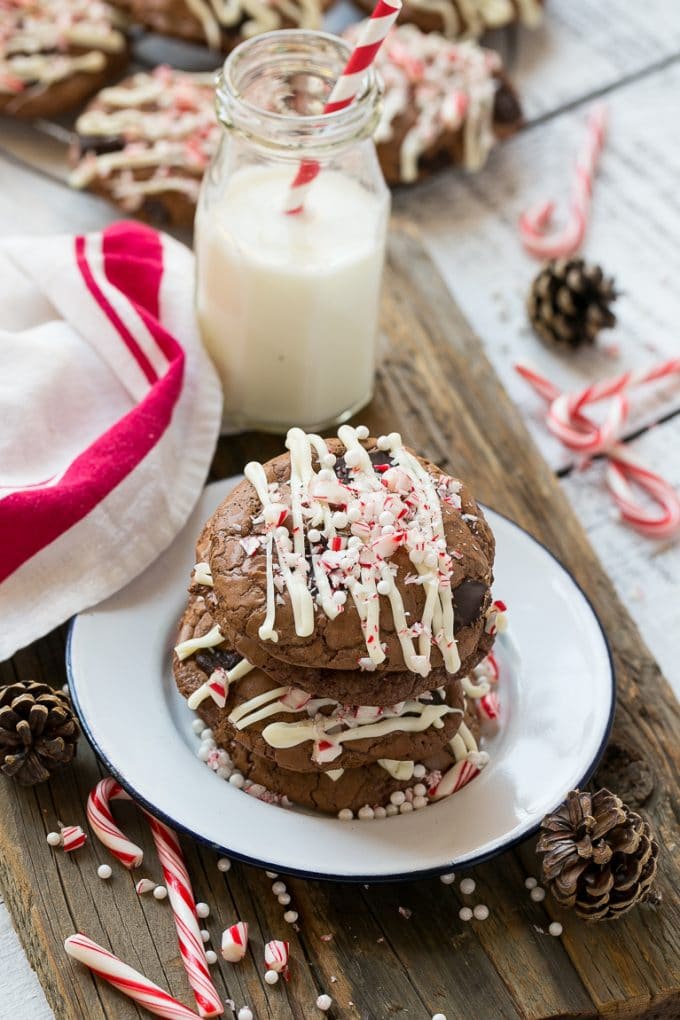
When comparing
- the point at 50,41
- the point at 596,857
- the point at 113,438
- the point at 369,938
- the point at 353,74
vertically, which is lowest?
the point at 369,938

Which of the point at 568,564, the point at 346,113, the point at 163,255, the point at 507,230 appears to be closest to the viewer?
the point at 346,113

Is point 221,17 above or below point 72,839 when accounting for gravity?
above

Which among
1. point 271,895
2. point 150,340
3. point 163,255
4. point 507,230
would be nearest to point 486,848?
point 271,895

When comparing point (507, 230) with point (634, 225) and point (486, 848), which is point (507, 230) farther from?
point (486, 848)

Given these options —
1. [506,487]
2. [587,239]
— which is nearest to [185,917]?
[506,487]

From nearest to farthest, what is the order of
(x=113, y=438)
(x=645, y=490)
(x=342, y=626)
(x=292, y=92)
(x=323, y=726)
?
(x=342, y=626)
(x=323, y=726)
(x=113, y=438)
(x=292, y=92)
(x=645, y=490)

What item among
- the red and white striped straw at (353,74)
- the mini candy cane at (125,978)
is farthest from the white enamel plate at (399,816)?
the red and white striped straw at (353,74)

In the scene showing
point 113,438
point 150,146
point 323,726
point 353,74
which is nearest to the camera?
point 323,726

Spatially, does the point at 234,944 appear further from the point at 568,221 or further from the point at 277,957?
the point at 568,221
